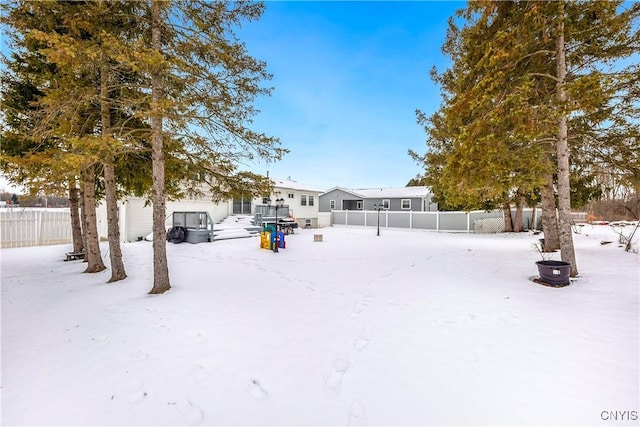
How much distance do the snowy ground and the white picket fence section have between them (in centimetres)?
683

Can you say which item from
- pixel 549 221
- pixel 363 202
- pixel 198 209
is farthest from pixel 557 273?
pixel 363 202

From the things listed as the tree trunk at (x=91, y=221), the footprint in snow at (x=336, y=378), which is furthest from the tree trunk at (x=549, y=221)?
the tree trunk at (x=91, y=221)

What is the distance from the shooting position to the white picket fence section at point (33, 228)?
10961 mm

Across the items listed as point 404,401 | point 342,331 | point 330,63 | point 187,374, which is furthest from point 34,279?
point 330,63

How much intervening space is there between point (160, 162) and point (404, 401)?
18.4 feet

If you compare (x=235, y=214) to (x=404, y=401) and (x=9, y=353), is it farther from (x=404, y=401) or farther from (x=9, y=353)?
(x=404, y=401)

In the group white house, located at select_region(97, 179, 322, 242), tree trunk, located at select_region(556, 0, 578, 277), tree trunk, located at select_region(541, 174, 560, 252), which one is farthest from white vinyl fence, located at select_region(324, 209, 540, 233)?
tree trunk, located at select_region(556, 0, 578, 277)

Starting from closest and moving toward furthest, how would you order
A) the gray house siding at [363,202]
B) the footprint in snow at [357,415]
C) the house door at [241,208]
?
1. the footprint in snow at [357,415]
2. the house door at [241,208]
3. the gray house siding at [363,202]

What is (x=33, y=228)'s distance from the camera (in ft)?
38.1

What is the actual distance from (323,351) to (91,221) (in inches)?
275

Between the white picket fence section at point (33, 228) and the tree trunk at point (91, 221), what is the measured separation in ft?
19.0

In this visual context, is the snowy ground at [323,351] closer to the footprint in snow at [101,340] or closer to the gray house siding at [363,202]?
the footprint in snow at [101,340]

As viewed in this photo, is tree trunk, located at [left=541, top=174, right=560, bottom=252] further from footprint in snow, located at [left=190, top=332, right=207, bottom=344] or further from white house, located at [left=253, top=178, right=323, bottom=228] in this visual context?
white house, located at [left=253, top=178, right=323, bottom=228]

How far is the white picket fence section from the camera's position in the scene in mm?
10961
